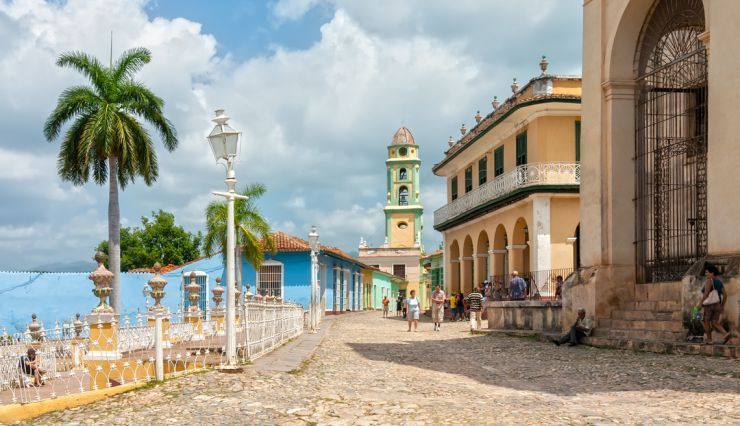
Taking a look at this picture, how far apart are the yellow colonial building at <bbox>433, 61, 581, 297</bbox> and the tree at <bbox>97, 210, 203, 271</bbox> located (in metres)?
27.2

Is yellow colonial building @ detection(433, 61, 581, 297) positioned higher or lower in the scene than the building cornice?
lower

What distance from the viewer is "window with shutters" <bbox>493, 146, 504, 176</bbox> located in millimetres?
28467

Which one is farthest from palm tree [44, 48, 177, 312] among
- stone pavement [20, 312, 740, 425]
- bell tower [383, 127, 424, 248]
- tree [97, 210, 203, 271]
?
bell tower [383, 127, 424, 248]

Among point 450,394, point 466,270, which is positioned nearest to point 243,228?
point 466,270

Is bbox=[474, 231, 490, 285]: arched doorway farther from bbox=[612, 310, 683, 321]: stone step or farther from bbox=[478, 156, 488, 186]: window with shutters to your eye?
bbox=[612, 310, 683, 321]: stone step

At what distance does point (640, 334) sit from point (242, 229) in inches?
871

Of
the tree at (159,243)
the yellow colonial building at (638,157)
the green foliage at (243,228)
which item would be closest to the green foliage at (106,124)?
the green foliage at (243,228)

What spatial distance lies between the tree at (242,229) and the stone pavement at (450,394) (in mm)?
21511

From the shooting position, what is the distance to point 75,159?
987 inches

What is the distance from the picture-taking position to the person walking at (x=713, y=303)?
11.9 m

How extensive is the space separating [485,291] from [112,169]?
12.4 metres

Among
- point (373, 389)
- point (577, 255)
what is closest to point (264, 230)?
point (577, 255)

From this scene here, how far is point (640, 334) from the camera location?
14.0 metres

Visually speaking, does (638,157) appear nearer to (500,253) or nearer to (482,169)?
(500,253)
